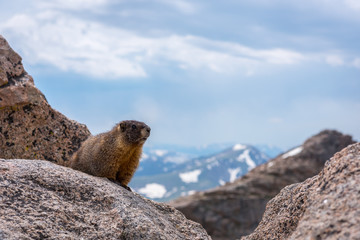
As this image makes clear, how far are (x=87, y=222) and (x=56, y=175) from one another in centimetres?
128

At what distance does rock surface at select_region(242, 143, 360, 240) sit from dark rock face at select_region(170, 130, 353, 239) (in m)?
30.4

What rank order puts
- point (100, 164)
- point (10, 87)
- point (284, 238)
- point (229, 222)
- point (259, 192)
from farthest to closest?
point (259, 192)
point (229, 222)
point (10, 87)
point (100, 164)
point (284, 238)

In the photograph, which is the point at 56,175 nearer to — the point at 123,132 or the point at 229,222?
the point at 123,132

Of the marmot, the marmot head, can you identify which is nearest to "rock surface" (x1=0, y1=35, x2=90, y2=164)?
the marmot

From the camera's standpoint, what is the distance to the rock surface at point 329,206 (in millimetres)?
4539

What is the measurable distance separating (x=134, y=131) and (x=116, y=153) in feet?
2.76

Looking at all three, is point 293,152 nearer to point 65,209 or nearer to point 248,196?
point 248,196

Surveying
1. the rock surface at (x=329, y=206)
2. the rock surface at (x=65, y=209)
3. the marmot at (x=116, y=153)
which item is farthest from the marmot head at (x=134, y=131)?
the rock surface at (x=329, y=206)

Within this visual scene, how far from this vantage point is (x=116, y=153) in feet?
35.8

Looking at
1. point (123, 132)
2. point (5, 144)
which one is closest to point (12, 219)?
point (123, 132)

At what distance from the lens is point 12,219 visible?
604cm

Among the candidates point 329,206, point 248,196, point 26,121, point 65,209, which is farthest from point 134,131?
point 248,196

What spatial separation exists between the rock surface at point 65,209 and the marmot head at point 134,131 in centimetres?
320

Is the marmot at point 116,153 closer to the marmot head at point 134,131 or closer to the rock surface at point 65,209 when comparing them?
the marmot head at point 134,131
